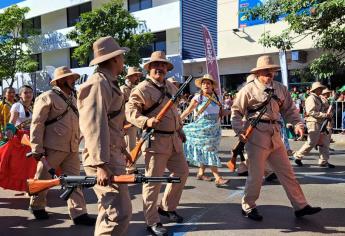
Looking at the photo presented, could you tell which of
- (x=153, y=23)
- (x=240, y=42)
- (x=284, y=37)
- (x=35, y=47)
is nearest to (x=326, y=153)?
(x=284, y=37)

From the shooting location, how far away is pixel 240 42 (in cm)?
2059

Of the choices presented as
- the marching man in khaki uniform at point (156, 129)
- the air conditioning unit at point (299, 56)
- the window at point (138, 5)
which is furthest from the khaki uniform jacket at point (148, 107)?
the window at point (138, 5)

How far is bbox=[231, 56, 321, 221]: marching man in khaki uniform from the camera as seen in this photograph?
18.2 ft

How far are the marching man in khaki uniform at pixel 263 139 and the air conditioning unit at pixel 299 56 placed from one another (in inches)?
531

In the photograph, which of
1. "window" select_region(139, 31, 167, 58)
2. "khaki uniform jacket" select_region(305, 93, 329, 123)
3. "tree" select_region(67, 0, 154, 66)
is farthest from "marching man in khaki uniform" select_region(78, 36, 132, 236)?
"window" select_region(139, 31, 167, 58)

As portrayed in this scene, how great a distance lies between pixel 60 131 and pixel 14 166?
1.71m

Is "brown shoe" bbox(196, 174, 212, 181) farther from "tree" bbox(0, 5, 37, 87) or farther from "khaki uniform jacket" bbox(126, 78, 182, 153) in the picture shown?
"tree" bbox(0, 5, 37, 87)

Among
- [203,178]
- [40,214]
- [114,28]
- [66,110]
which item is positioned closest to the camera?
[66,110]

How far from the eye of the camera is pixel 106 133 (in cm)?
361

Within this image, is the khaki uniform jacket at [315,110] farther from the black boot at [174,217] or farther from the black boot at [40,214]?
the black boot at [40,214]

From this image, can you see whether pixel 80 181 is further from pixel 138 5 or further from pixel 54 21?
pixel 54 21

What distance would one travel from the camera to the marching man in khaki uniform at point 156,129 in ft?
16.9

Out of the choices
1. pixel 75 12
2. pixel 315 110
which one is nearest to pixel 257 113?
pixel 315 110

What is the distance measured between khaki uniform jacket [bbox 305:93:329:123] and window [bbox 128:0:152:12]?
17.6 metres
